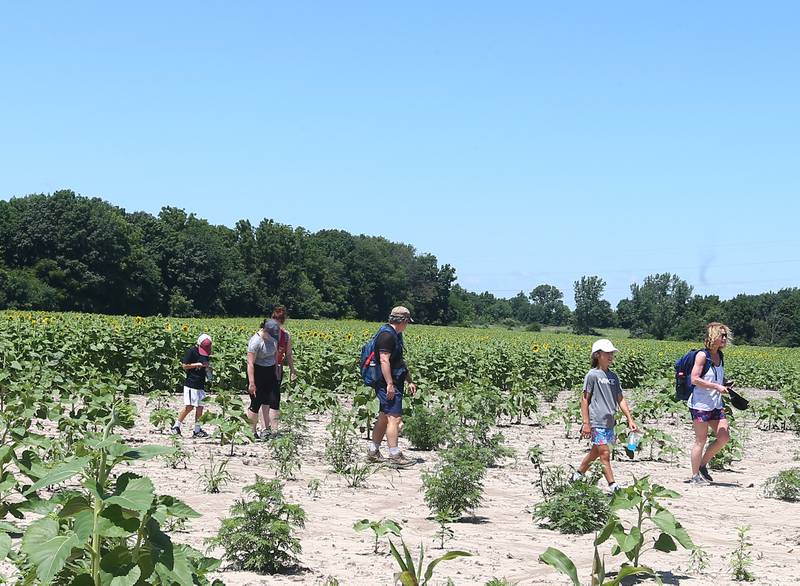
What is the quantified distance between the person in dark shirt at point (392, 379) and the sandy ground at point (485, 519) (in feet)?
1.35

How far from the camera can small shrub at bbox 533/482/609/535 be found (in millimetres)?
7039

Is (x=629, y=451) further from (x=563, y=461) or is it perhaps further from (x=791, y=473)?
(x=563, y=461)

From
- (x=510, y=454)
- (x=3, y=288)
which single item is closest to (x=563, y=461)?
(x=510, y=454)

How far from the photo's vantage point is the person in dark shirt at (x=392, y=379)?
1000 centimetres

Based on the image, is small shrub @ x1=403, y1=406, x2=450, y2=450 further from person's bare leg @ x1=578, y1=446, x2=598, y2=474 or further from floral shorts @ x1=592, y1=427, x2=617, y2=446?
floral shorts @ x1=592, y1=427, x2=617, y2=446

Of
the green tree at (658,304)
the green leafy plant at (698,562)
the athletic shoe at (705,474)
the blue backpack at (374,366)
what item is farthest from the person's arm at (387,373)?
the green tree at (658,304)

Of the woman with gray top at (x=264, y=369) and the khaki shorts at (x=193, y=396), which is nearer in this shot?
the woman with gray top at (x=264, y=369)

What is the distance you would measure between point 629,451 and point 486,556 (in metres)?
3.34

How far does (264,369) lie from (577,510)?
513 centimetres

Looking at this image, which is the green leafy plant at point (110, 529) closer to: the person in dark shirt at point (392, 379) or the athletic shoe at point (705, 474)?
the person in dark shirt at point (392, 379)

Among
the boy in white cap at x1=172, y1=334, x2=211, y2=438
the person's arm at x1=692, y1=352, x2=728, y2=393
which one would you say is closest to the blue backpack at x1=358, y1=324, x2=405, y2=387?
the boy in white cap at x1=172, y1=334, x2=211, y2=438

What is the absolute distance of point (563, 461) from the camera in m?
11.4

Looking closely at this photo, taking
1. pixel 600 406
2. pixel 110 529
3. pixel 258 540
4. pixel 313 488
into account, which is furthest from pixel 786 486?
pixel 110 529

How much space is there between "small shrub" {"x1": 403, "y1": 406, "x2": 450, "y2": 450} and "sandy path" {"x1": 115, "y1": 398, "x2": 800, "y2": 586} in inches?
8.6
